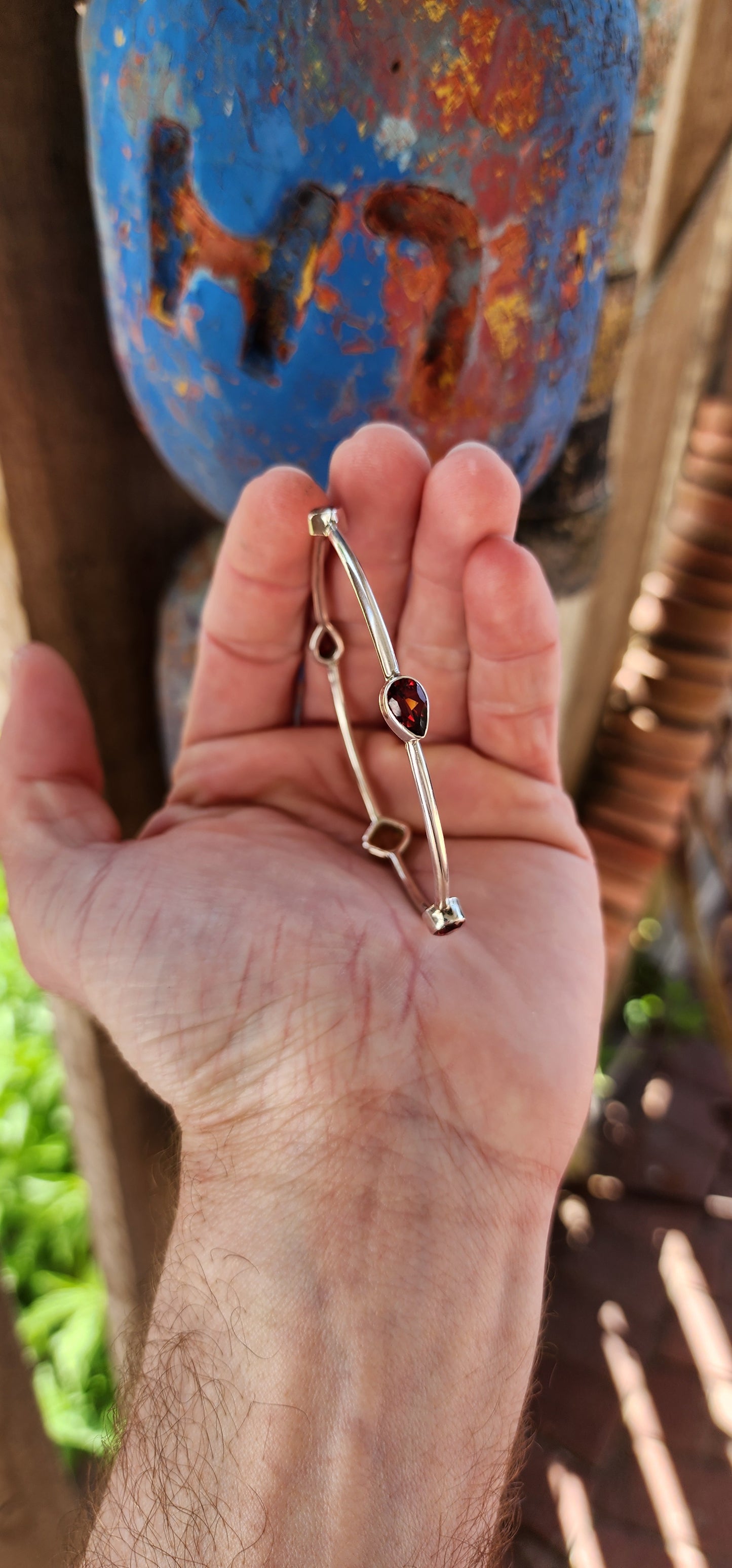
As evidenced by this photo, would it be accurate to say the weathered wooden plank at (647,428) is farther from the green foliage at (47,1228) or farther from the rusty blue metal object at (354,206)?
the green foliage at (47,1228)

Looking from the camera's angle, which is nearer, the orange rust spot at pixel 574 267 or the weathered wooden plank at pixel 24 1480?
the orange rust spot at pixel 574 267

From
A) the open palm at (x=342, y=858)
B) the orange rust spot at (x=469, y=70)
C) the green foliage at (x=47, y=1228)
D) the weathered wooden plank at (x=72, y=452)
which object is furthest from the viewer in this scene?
the green foliage at (x=47, y=1228)

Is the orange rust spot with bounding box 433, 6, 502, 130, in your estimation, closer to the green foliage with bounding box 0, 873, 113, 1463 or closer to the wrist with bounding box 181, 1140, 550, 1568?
the wrist with bounding box 181, 1140, 550, 1568

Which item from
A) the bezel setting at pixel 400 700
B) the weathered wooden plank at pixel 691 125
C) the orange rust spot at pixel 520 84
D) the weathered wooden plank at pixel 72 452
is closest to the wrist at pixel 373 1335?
the weathered wooden plank at pixel 72 452

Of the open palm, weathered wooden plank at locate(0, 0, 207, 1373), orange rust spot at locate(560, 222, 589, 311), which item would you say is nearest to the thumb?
the open palm

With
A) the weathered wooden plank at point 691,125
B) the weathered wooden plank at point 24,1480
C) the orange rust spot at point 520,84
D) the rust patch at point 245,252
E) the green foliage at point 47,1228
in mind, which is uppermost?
the weathered wooden plank at point 691,125

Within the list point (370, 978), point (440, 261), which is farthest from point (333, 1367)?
point (440, 261)

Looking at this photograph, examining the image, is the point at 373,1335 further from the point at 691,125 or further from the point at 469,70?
the point at 691,125

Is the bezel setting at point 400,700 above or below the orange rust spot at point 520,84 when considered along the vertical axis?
below
